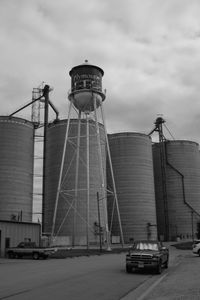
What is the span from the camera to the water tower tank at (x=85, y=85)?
53688mm

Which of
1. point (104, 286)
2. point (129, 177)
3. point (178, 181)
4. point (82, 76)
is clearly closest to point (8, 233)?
point (82, 76)

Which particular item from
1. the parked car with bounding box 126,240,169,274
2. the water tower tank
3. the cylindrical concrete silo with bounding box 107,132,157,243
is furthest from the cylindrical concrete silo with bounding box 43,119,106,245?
the parked car with bounding box 126,240,169,274

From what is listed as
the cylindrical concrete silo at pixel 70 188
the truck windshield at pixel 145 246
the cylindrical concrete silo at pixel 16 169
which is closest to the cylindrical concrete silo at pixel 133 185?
the cylindrical concrete silo at pixel 70 188

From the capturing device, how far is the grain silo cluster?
2238 inches

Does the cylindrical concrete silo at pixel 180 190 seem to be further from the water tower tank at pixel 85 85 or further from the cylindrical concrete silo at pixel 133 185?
the water tower tank at pixel 85 85

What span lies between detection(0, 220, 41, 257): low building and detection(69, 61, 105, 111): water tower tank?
18.1 metres

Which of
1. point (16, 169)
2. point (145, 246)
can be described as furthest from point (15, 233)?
point (16, 169)

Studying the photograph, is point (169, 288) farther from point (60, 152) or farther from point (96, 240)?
point (60, 152)

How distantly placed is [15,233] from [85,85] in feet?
71.6

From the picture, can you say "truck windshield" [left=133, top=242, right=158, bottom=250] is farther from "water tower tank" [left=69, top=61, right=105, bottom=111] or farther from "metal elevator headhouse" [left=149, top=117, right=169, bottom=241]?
"metal elevator headhouse" [left=149, top=117, right=169, bottom=241]

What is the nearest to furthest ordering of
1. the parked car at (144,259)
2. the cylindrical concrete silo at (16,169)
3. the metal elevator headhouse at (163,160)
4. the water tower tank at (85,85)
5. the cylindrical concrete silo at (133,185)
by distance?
the parked car at (144,259), the water tower tank at (85,85), the cylindrical concrete silo at (16,169), the cylindrical concrete silo at (133,185), the metal elevator headhouse at (163,160)

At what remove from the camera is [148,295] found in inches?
499

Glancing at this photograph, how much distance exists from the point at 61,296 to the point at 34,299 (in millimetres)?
987

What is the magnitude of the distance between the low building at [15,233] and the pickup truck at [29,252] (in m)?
2.67
